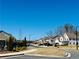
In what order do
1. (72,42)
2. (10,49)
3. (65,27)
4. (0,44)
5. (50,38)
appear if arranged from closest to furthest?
(10,49)
(0,44)
(72,42)
(65,27)
(50,38)

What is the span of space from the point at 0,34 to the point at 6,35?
1.23m

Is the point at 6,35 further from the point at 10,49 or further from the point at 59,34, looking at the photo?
the point at 59,34

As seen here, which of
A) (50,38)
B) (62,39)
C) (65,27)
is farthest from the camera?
(50,38)

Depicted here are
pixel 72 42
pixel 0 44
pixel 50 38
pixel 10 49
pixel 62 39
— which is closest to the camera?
pixel 10 49

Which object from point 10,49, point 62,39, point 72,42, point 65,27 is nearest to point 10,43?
point 10,49

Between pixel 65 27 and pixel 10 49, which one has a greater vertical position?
pixel 65 27

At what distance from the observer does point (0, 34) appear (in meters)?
48.3

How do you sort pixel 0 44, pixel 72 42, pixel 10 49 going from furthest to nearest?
1. pixel 72 42
2. pixel 0 44
3. pixel 10 49

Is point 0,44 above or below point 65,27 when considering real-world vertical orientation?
below

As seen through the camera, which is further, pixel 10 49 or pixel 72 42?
pixel 72 42

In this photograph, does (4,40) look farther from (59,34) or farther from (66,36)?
(59,34)

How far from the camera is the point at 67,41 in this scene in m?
131

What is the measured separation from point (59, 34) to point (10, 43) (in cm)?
11328

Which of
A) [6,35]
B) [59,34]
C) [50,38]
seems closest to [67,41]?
[59,34]
